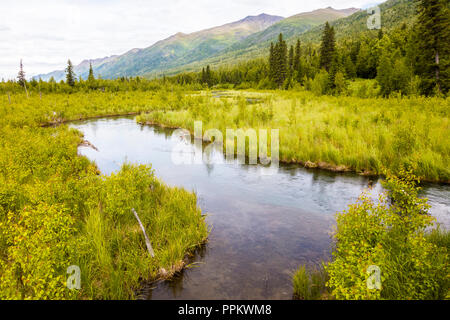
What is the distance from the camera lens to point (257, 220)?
9.79 m

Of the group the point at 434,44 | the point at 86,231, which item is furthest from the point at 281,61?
the point at 86,231

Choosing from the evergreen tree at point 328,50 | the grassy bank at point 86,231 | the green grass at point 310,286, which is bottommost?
the green grass at point 310,286

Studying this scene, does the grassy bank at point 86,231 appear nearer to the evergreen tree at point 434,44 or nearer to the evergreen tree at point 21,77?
the evergreen tree at point 434,44

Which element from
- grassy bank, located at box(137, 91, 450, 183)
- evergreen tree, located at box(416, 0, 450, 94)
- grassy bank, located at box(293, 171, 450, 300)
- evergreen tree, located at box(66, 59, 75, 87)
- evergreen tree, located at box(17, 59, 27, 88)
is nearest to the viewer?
grassy bank, located at box(293, 171, 450, 300)

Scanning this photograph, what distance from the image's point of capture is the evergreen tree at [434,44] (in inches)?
1231

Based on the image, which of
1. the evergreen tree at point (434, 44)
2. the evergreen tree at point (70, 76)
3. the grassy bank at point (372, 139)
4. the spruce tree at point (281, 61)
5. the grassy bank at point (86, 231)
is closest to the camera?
the grassy bank at point (86, 231)

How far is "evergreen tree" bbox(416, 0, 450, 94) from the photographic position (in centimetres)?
3128

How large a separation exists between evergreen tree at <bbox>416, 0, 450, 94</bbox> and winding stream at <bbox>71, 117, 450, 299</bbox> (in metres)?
30.4

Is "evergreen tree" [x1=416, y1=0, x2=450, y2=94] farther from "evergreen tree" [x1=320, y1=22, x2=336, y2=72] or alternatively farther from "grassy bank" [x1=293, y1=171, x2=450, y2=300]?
"grassy bank" [x1=293, y1=171, x2=450, y2=300]

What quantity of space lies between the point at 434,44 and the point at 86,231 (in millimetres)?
43420

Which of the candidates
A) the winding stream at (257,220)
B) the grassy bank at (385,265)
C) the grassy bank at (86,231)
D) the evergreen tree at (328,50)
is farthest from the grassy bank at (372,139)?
the evergreen tree at (328,50)

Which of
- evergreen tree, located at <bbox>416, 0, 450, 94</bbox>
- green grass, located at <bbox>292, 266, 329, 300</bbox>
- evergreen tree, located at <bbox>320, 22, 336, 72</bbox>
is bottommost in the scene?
green grass, located at <bbox>292, 266, 329, 300</bbox>

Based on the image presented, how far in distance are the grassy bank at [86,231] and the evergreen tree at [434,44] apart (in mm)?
38555

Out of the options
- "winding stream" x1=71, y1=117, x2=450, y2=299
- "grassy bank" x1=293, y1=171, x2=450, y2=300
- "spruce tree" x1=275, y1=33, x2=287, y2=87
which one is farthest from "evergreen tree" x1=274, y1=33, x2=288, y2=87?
"grassy bank" x1=293, y1=171, x2=450, y2=300
